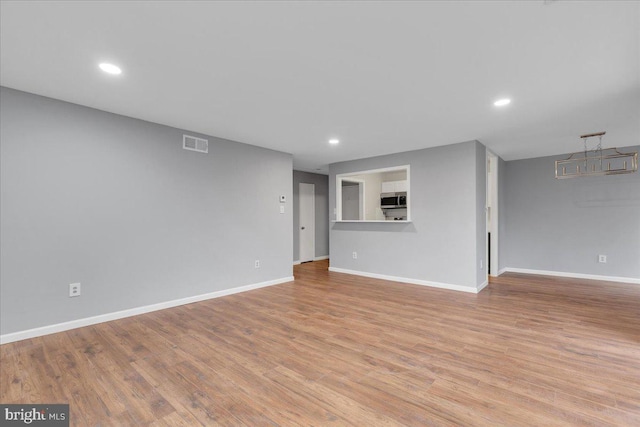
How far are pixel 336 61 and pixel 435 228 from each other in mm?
3544

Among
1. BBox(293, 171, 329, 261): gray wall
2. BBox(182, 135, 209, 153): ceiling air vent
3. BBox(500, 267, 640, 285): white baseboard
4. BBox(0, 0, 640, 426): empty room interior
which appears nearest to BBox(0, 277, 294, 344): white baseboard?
BBox(0, 0, 640, 426): empty room interior

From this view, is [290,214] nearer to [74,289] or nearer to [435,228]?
[435,228]

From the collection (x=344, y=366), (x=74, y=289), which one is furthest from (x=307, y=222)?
(x=344, y=366)

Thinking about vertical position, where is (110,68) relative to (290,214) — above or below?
above

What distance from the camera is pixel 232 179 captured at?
4.46 metres

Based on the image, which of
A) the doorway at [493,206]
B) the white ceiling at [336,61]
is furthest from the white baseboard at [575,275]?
the white ceiling at [336,61]

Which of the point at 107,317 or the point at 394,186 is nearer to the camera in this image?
the point at 107,317

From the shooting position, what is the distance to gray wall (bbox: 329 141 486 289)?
177 inches

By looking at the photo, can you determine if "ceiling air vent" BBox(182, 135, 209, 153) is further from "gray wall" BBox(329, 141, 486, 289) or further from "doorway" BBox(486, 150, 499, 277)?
"doorway" BBox(486, 150, 499, 277)

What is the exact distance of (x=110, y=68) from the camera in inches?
92.0

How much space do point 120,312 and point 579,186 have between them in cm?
789

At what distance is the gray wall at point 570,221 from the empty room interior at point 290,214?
0.05m

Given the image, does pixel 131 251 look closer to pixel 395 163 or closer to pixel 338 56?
pixel 338 56

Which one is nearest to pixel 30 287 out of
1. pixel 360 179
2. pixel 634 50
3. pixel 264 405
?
pixel 264 405
